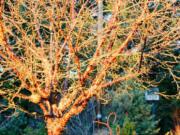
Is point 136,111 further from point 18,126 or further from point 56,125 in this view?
point 56,125

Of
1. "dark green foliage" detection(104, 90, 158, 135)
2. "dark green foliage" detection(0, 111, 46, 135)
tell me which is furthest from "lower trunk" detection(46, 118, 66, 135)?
"dark green foliage" detection(104, 90, 158, 135)

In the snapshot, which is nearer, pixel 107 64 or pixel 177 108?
pixel 107 64

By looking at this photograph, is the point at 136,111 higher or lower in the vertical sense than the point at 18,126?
higher

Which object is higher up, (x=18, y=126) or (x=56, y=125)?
(x=56, y=125)

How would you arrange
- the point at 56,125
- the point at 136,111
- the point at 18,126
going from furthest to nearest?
the point at 136,111 < the point at 18,126 < the point at 56,125

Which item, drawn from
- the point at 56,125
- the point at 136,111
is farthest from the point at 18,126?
the point at 56,125

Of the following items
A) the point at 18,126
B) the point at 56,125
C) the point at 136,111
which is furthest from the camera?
the point at 136,111

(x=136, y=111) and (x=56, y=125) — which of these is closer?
(x=56, y=125)

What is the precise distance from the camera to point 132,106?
11.4 m

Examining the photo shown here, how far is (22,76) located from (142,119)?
7.60m

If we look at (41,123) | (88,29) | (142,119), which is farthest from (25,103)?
(88,29)

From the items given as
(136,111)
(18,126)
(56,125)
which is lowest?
(18,126)

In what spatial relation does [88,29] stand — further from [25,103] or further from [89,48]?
[25,103]

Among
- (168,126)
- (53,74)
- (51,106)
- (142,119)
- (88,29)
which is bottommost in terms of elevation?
(168,126)
